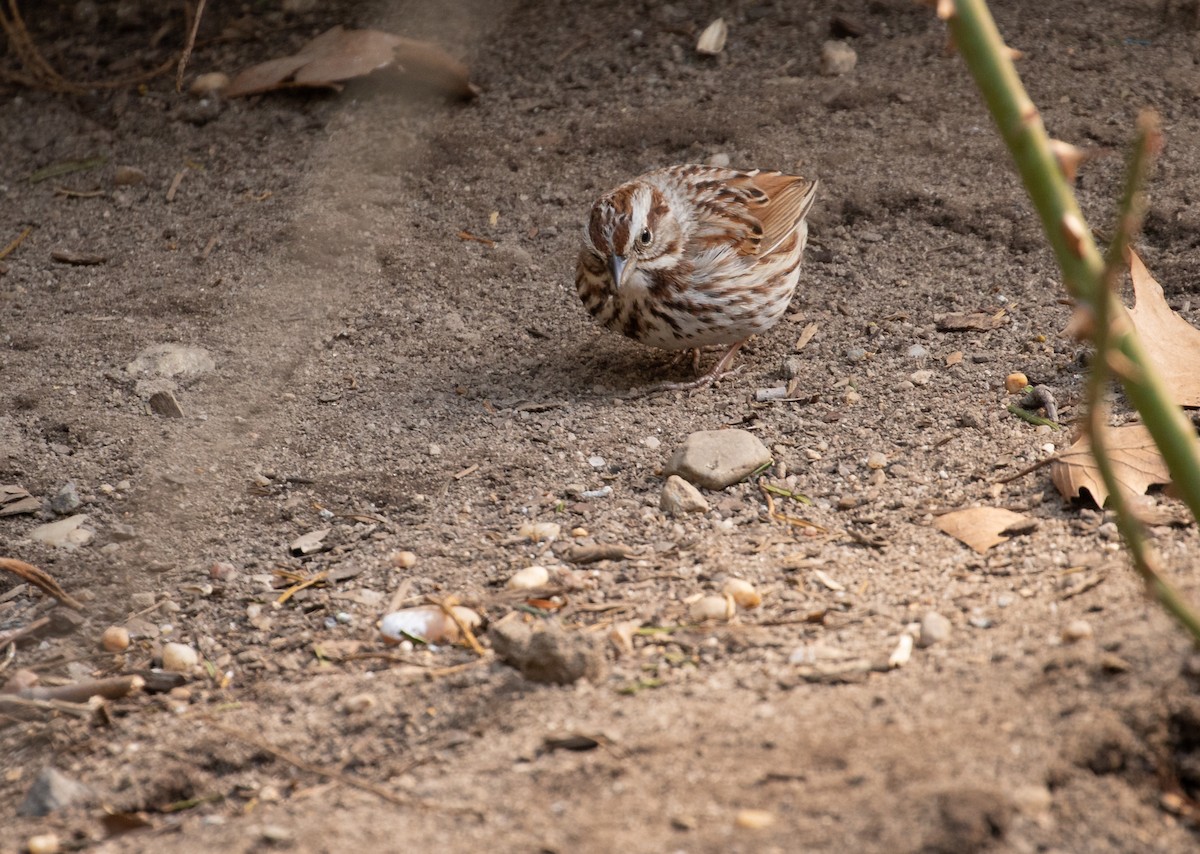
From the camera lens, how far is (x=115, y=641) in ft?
10.6

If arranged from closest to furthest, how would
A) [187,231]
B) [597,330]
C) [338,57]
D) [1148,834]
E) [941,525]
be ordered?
[1148,834], [941,525], [597,330], [187,231], [338,57]

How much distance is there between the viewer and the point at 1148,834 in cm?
218

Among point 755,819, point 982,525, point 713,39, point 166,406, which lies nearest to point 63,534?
point 166,406

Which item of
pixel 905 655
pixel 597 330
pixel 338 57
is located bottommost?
pixel 597 330

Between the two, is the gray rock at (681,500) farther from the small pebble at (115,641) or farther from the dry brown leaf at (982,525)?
the small pebble at (115,641)

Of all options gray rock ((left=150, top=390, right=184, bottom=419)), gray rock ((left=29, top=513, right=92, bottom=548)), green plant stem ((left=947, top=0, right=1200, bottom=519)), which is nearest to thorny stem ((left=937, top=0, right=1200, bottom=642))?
green plant stem ((left=947, top=0, right=1200, bottom=519))

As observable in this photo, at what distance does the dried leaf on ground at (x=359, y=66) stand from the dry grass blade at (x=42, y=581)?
348 cm

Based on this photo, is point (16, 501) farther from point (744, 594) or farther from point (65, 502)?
point (744, 594)

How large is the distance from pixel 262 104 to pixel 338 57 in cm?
45

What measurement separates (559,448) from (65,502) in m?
1.53

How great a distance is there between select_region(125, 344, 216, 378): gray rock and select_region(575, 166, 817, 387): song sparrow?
1.44m

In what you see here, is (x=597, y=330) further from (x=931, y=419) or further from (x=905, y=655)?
(x=905, y=655)

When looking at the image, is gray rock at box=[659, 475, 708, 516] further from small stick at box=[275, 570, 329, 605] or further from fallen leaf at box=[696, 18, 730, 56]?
fallen leaf at box=[696, 18, 730, 56]

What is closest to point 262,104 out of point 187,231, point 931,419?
point 187,231
